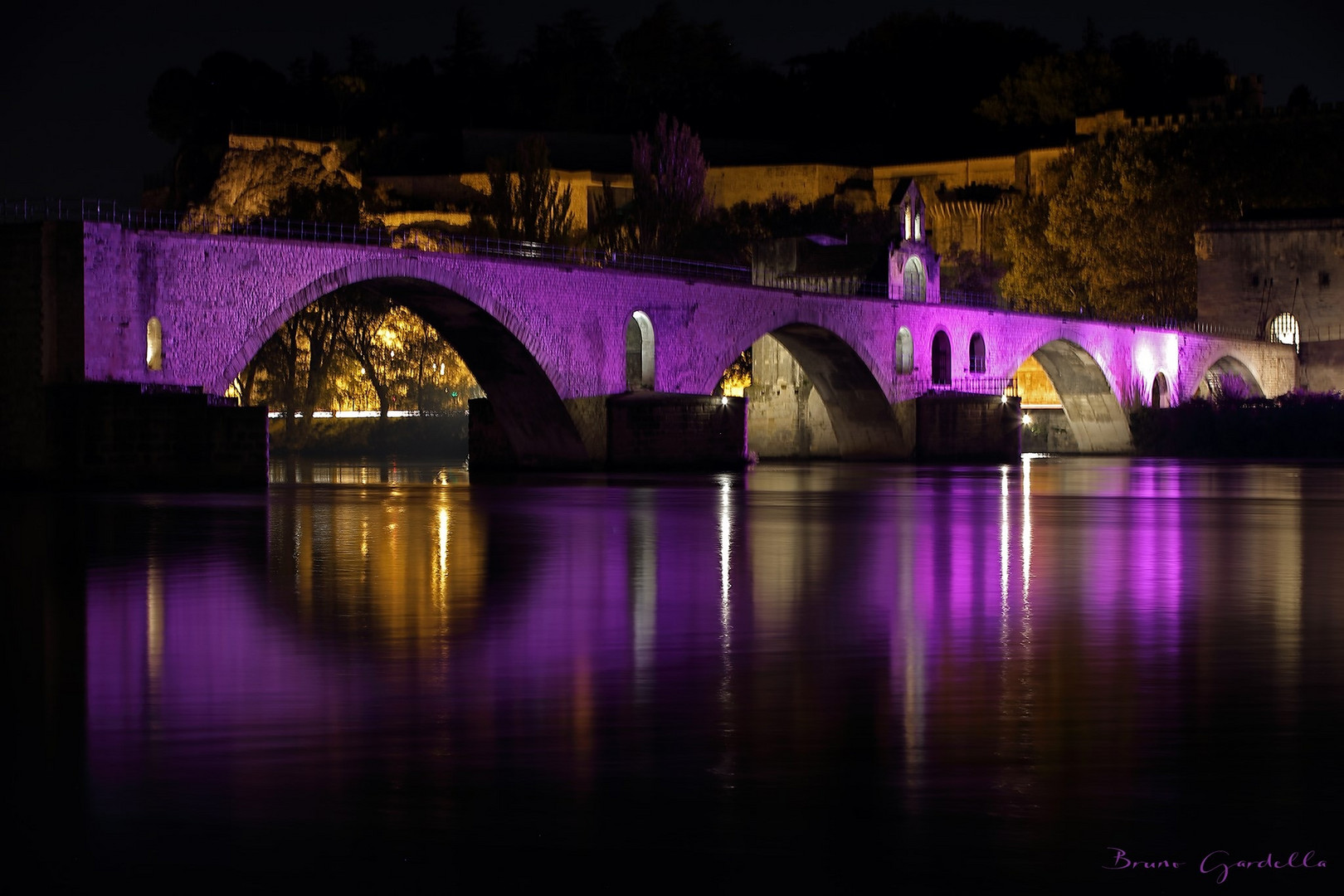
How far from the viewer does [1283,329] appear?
271 ft

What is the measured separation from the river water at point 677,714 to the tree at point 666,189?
62033 millimetres

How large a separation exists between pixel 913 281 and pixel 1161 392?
15785 millimetres

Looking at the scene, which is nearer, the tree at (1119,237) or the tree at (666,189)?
the tree at (666,189)

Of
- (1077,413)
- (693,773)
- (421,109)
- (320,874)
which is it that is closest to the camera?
(320,874)

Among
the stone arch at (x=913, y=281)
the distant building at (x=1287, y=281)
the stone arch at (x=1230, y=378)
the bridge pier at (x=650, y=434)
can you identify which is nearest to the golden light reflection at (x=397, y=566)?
the bridge pier at (x=650, y=434)

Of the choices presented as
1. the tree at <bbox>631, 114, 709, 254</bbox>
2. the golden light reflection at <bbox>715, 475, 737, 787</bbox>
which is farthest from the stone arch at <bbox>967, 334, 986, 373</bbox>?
the golden light reflection at <bbox>715, 475, 737, 787</bbox>

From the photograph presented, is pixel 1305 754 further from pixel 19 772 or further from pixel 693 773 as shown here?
pixel 19 772

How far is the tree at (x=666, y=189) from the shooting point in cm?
8181

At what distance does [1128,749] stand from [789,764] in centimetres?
165

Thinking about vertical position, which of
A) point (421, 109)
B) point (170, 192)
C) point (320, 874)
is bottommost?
point (320, 874)

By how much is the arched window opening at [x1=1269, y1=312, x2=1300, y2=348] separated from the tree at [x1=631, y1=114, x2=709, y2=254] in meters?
27.6

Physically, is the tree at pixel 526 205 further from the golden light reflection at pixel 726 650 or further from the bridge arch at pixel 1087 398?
the golden light reflection at pixel 726 650

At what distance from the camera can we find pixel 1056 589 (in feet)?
52.4

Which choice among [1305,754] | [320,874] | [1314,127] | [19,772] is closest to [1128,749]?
[1305,754]
